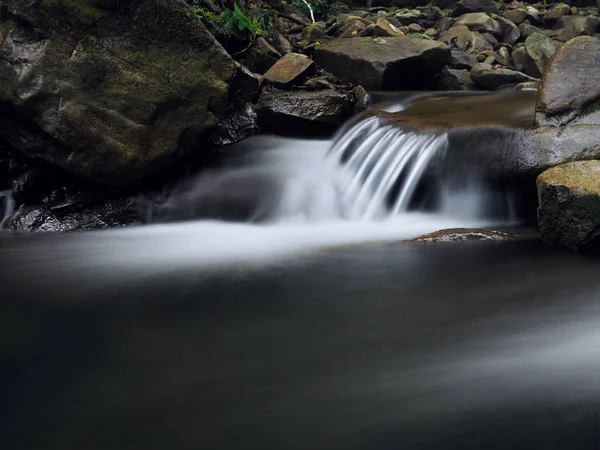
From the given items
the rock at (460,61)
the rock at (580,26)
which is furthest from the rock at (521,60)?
the rock at (580,26)

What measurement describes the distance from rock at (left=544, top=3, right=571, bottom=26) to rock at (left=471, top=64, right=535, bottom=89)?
8.12 metres

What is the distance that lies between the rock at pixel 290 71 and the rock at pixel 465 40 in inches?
268

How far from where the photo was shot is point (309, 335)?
10.9 feet

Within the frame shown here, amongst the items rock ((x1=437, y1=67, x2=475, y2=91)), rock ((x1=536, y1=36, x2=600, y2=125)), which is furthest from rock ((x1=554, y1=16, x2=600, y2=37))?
rock ((x1=536, y1=36, x2=600, y2=125))

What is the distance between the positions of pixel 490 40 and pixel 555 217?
490 inches

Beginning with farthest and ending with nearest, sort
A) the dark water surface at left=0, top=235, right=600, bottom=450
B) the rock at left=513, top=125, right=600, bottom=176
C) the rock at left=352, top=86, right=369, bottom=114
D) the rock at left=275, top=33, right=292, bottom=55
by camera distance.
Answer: the rock at left=275, top=33, right=292, bottom=55 < the rock at left=352, top=86, right=369, bottom=114 < the rock at left=513, top=125, right=600, bottom=176 < the dark water surface at left=0, top=235, right=600, bottom=450

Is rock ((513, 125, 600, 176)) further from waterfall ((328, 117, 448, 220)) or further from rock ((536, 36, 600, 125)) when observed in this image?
waterfall ((328, 117, 448, 220))

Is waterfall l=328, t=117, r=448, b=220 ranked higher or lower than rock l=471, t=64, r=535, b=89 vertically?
higher

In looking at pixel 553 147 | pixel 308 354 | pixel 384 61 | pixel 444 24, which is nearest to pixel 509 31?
pixel 444 24

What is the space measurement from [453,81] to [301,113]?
450cm

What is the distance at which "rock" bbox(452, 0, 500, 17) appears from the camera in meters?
18.7

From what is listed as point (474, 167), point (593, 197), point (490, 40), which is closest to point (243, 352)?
point (593, 197)

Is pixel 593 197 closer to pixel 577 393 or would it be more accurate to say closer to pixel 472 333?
pixel 472 333

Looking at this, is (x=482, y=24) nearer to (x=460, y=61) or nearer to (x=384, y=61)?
(x=460, y=61)
